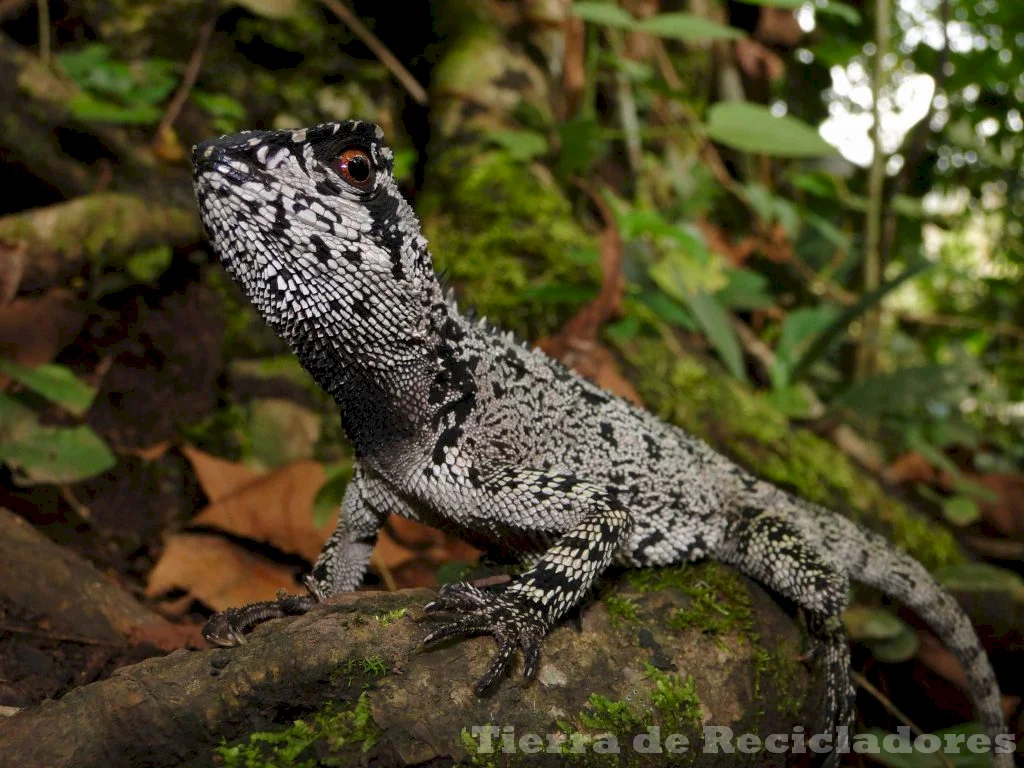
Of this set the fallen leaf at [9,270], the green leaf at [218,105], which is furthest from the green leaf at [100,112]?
the fallen leaf at [9,270]

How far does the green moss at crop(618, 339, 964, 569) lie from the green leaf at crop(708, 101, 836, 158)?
1.76m

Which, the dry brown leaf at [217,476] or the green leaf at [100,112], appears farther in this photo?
the green leaf at [100,112]

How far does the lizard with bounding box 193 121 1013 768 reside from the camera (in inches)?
125

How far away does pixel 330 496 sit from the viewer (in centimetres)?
508

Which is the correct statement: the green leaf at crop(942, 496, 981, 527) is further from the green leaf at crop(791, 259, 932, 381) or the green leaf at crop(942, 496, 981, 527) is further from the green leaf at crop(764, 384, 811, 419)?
the green leaf at crop(791, 259, 932, 381)

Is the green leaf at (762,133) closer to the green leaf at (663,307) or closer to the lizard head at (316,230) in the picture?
the green leaf at (663,307)

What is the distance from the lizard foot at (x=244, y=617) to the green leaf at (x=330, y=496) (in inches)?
53.4

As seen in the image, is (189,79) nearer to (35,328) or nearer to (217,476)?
(35,328)

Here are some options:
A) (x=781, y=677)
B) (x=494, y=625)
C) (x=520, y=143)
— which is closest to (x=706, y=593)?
(x=781, y=677)

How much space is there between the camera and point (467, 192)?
7.20 meters

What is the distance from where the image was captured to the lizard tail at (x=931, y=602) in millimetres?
5016

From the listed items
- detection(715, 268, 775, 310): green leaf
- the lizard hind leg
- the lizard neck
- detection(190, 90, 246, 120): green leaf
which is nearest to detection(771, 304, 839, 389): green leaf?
detection(715, 268, 775, 310): green leaf

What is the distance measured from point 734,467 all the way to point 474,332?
1940 millimetres

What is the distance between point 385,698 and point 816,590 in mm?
2327
